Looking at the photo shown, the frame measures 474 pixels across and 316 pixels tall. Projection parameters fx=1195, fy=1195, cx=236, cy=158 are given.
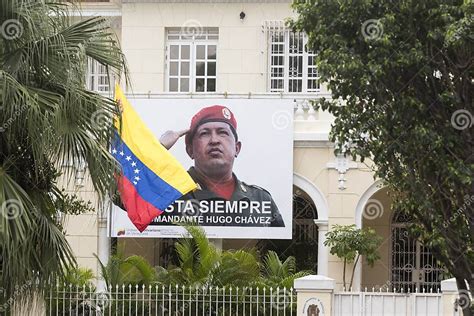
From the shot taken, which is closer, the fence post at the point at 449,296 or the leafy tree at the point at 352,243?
the fence post at the point at 449,296

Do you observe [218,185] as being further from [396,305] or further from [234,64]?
[396,305]

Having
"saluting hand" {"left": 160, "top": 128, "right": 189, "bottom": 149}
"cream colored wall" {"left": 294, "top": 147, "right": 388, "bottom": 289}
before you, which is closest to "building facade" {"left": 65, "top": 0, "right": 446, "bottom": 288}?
"cream colored wall" {"left": 294, "top": 147, "right": 388, "bottom": 289}

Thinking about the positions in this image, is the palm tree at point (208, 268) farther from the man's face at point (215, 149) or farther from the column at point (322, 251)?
the column at point (322, 251)

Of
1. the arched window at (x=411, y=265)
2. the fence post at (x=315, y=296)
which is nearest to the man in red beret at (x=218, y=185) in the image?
the arched window at (x=411, y=265)

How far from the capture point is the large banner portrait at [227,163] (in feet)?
68.0

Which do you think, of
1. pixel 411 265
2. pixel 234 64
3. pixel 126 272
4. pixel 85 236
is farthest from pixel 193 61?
pixel 126 272

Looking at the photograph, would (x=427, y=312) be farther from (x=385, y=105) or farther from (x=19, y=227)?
(x=19, y=227)

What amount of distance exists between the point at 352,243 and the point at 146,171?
4.00m

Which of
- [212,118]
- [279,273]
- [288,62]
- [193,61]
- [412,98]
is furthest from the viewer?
[193,61]

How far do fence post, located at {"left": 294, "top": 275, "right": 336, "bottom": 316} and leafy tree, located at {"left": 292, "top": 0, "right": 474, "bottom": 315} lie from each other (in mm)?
3383

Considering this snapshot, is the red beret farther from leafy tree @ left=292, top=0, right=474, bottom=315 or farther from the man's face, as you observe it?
leafy tree @ left=292, top=0, right=474, bottom=315

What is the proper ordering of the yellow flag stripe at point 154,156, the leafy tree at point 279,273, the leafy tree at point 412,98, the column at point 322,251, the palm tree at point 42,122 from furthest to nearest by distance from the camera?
1. the column at point 322,251
2. the leafy tree at point 279,273
3. the yellow flag stripe at point 154,156
4. the leafy tree at point 412,98
5. the palm tree at point 42,122

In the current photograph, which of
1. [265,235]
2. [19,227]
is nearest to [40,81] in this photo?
[19,227]

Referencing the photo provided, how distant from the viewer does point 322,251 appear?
21.2 m
